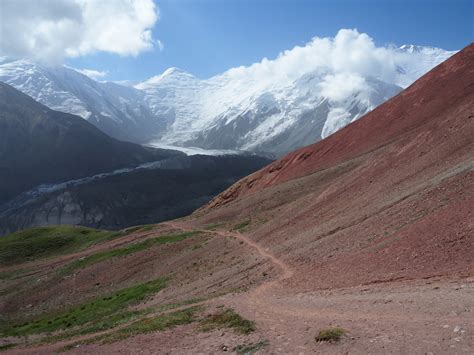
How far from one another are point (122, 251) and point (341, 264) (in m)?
34.9

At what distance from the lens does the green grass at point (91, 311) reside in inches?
1313

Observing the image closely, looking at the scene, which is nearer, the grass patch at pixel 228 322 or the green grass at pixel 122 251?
the grass patch at pixel 228 322

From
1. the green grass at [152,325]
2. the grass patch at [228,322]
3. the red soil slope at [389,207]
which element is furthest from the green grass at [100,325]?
the red soil slope at [389,207]

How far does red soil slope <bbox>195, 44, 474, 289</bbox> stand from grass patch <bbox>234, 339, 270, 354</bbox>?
7647mm

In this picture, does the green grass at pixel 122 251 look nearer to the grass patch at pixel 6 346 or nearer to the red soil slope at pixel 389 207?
the red soil slope at pixel 389 207

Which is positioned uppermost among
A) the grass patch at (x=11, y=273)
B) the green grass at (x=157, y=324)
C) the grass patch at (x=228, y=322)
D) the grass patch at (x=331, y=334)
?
the grass patch at (x=331, y=334)

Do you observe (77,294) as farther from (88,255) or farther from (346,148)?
(346,148)

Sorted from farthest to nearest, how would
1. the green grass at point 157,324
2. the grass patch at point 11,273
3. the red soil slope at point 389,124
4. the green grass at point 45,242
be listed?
1. the green grass at point 45,242
2. the red soil slope at point 389,124
3. the grass patch at point 11,273
4. the green grass at point 157,324

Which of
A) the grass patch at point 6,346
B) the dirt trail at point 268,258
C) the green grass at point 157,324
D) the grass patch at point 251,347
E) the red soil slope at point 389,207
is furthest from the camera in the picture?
the grass patch at point 6,346

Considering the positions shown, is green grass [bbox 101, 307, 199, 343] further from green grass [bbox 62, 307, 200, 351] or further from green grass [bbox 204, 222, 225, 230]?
green grass [bbox 204, 222, 225, 230]

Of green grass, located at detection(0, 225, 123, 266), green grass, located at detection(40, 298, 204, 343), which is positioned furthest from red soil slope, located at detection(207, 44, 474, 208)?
green grass, located at detection(40, 298, 204, 343)

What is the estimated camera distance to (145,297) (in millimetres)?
34188

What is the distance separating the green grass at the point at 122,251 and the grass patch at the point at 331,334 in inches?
1522

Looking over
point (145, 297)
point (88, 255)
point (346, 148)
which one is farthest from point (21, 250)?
point (346, 148)
